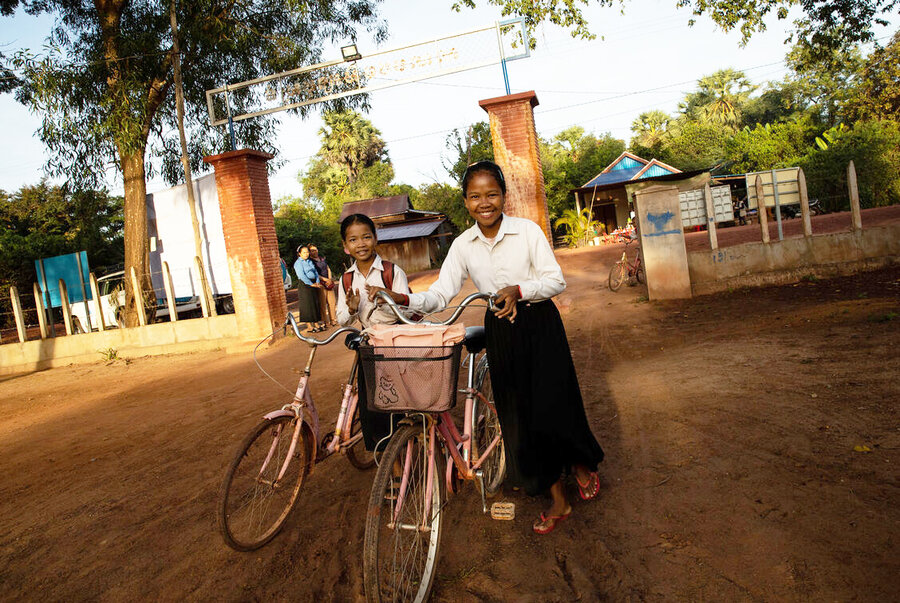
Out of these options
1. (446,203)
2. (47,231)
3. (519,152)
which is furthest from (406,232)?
(519,152)

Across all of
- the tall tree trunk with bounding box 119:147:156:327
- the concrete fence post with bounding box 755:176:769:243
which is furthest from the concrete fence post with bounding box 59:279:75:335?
the concrete fence post with bounding box 755:176:769:243

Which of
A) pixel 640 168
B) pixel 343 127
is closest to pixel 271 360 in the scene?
pixel 640 168

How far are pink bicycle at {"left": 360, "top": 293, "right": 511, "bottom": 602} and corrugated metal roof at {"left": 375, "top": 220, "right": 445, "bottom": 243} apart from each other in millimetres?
29380

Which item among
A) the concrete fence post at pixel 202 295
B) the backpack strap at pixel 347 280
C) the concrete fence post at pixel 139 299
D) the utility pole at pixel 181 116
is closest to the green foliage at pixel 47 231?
the utility pole at pixel 181 116

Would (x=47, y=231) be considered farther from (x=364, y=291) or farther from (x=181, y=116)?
(x=364, y=291)

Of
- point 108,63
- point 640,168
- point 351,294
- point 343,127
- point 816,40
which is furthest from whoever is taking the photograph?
point 343,127

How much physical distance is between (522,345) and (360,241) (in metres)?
1.21

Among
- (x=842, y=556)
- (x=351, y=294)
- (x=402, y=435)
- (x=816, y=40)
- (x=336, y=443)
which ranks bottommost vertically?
(x=842, y=556)

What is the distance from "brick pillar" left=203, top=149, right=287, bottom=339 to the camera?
10836 mm

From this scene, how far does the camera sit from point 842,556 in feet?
8.00

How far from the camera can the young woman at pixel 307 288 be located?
1127cm

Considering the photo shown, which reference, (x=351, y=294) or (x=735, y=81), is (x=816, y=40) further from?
(x=735, y=81)

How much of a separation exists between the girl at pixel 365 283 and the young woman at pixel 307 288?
8026mm

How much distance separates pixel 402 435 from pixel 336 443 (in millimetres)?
1026
